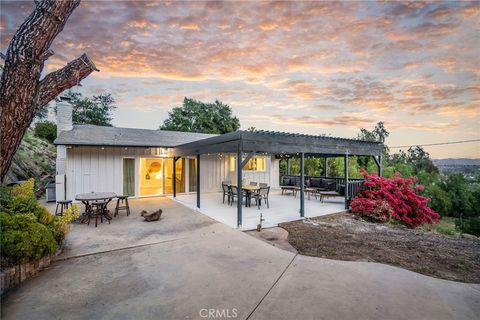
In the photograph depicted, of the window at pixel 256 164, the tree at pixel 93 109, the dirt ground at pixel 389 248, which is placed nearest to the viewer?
the dirt ground at pixel 389 248

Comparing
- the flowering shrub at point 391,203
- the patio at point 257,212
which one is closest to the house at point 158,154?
the patio at point 257,212

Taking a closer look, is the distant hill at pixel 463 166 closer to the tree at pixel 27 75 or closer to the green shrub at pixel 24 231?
the tree at pixel 27 75

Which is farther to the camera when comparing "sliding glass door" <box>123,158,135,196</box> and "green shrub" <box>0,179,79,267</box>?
"sliding glass door" <box>123,158,135,196</box>

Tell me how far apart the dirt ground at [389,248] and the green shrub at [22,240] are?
4.74 m

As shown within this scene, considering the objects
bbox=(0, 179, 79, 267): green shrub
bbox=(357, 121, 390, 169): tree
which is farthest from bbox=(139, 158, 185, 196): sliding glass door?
bbox=(357, 121, 390, 169): tree

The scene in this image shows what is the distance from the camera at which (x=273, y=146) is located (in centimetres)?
704

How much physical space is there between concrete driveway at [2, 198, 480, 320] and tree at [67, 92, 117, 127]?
27741mm

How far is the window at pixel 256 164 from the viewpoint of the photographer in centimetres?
1426

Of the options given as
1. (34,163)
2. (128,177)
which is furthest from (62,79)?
(34,163)

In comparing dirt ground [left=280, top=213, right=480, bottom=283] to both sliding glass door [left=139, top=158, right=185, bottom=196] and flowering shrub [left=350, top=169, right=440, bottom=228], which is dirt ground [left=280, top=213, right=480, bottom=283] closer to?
flowering shrub [left=350, top=169, right=440, bottom=228]

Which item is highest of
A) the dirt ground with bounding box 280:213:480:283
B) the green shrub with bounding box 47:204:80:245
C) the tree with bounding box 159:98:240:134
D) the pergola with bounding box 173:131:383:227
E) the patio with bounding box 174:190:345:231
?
the tree with bounding box 159:98:240:134

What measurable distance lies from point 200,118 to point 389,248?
27889mm

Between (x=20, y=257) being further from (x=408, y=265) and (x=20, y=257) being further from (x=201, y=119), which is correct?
(x=201, y=119)

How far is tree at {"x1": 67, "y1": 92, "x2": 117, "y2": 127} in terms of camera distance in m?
26.6
